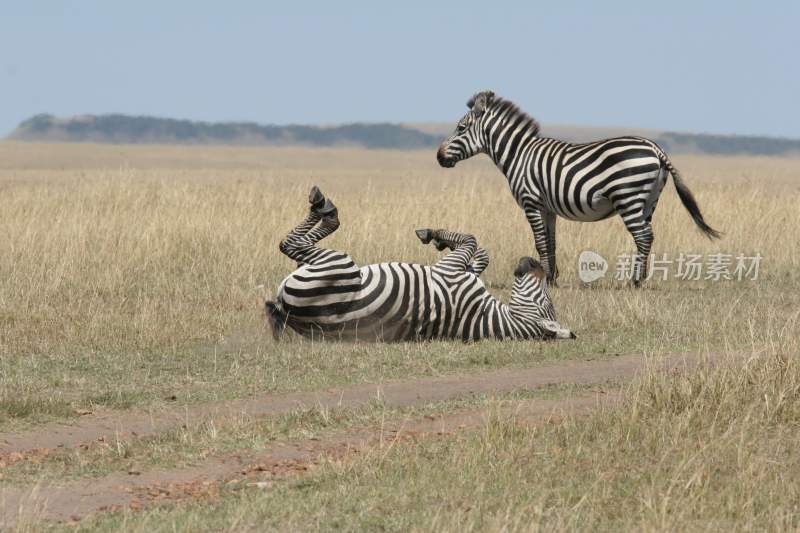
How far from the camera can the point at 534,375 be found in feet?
25.1

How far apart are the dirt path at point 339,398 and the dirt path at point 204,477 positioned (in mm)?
578

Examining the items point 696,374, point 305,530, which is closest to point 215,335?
point 696,374

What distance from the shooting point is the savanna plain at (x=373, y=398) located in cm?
482

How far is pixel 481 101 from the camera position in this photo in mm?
13070

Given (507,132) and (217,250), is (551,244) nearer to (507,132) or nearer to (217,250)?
(507,132)

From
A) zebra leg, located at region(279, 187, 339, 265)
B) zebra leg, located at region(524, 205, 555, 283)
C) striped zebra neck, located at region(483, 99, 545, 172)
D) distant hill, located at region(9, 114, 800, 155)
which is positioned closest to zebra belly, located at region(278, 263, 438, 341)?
zebra leg, located at region(279, 187, 339, 265)

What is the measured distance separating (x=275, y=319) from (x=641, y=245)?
189 inches

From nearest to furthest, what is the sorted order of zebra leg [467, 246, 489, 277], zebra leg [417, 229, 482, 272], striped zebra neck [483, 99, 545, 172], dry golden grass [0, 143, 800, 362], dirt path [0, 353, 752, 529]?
dirt path [0, 353, 752, 529], zebra leg [417, 229, 482, 272], dry golden grass [0, 143, 800, 362], zebra leg [467, 246, 489, 277], striped zebra neck [483, 99, 545, 172]

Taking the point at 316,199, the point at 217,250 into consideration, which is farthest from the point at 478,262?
the point at 217,250

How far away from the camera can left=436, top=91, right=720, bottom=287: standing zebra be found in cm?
1190

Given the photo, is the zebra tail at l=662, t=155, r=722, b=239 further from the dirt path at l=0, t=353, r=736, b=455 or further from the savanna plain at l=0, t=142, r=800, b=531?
the dirt path at l=0, t=353, r=736, b=455

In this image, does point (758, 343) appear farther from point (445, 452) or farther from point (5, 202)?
point (5, 202)

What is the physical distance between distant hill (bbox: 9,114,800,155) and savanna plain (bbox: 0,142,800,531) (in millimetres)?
139035

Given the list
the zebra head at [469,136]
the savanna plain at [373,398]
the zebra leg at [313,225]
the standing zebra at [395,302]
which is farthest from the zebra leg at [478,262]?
the zebra head at [469,136]
